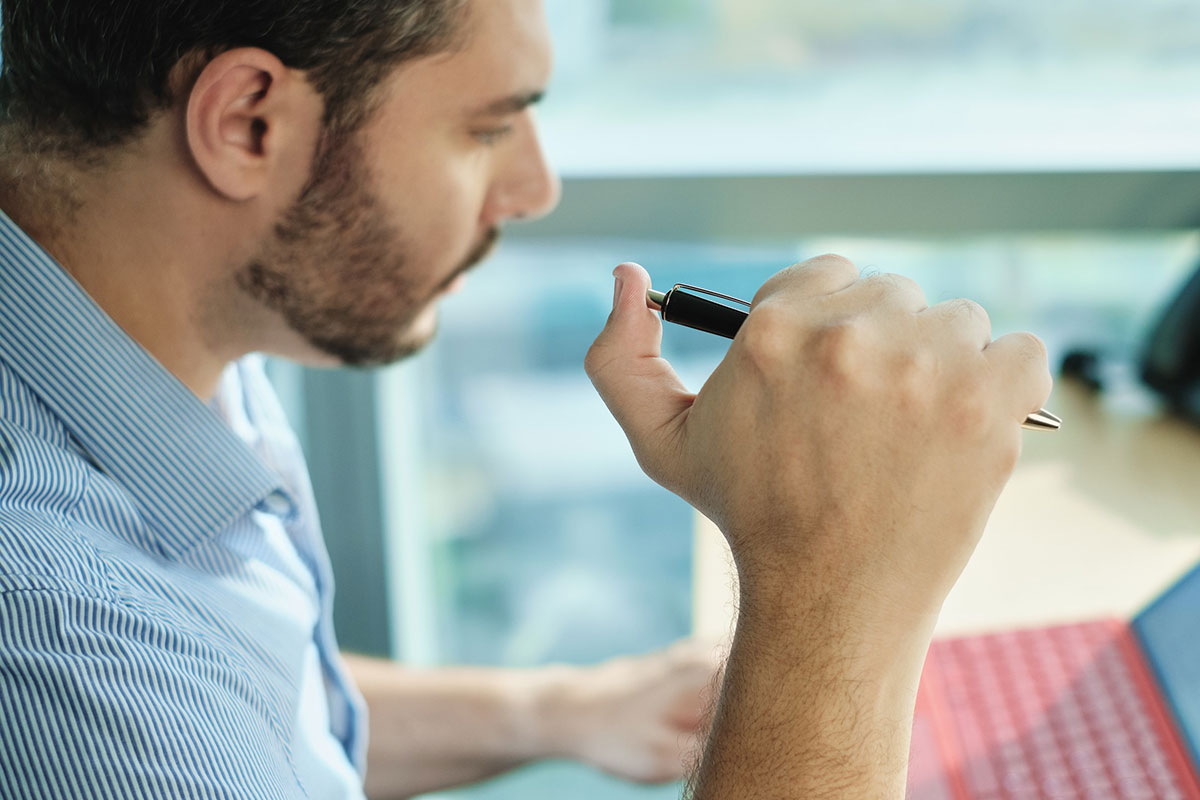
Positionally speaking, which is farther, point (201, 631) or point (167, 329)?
point (167, 329)

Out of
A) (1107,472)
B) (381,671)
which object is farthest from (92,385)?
(1107,472)

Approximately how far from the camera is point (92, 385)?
64 cm

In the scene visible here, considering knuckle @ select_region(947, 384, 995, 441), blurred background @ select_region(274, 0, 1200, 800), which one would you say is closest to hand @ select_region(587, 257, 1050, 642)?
knuckle @ select_region(947, 384, 995, 441)

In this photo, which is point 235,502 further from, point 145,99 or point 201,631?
point 145,99

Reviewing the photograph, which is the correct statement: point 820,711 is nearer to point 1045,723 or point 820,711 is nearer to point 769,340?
point 769,340

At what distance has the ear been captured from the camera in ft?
2.26

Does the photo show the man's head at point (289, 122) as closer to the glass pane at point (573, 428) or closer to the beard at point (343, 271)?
the beard at point (343, 271)

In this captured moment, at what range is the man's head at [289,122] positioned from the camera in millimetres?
686

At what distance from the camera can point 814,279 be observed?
1.76 ft

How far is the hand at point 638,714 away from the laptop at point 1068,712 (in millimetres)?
208

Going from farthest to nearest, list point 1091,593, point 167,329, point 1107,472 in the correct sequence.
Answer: point 1107,472, point 1091,593, point 167,329

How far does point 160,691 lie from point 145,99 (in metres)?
0.43

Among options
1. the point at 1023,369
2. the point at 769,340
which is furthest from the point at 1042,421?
the point at 769,340

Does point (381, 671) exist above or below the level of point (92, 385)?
below
